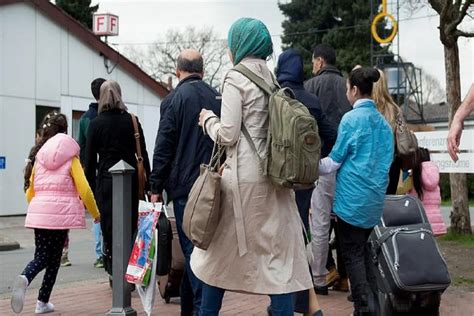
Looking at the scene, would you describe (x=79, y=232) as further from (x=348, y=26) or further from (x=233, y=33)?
(x=348, y=26)

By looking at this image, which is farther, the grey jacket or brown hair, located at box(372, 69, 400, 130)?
the grey jacket

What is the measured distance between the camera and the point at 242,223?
13.2 ft

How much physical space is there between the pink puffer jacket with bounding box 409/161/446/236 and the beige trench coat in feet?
9.07

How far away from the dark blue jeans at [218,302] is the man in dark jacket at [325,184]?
2429 millimetres

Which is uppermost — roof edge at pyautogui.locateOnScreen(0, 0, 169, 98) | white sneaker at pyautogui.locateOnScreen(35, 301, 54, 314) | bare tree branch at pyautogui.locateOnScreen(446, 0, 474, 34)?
roof edge at pyautogui.locateOnScreen(0, 0, 169, 98)

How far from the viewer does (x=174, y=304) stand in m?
6.61

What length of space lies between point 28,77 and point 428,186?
1543 centimetres

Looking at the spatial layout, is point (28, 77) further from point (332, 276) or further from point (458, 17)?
point (332, 276)

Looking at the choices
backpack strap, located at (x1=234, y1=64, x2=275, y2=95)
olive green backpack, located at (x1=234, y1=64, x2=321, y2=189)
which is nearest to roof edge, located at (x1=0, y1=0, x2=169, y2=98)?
backpack strap, located at (x1=234, y1=64, x2=275, y2=95)

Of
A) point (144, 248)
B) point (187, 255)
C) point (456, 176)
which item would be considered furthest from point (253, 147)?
point (456, 176)

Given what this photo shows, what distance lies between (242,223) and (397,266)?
6.00 feet

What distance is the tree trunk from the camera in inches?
446

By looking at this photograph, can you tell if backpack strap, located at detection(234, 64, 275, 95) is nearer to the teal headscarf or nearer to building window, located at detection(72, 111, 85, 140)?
the teal headscarf

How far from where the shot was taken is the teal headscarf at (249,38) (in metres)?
4.22
